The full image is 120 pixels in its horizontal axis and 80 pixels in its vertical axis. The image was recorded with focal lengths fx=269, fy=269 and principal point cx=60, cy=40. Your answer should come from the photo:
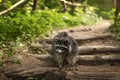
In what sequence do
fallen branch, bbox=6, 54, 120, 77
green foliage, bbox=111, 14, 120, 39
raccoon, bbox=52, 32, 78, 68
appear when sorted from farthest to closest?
green foliage, bbox=111, 14, 120, 39, fallen branch, bbox=6, 54, 120, 77, raccoon, bbox=52, 32, 78, 68

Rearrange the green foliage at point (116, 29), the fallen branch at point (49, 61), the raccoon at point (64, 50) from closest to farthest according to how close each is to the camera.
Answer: the raccoon at point (64, 50) < the fallen branch at point (49, 61) < the green foliage at point (116, 29)

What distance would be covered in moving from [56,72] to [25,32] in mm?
2723

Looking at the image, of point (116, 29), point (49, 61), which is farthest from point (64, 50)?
point (116, 29)

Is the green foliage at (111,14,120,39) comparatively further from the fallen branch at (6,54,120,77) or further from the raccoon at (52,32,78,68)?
the raccoon at (52,32,78,68)

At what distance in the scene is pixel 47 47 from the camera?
8.47 m

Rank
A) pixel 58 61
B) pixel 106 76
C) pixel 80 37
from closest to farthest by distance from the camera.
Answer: pixel 106 76 < pixel 58 61 < pixel 80 37

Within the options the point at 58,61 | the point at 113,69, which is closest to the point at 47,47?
the point at 58,61

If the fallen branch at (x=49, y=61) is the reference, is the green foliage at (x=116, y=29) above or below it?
above

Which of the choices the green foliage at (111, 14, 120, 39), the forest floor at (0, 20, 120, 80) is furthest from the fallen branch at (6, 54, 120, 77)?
the green foliage at (111, 14, 120, 39)

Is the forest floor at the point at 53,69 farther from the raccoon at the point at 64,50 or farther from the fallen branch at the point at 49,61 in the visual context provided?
the raccoon at the point at 64,50

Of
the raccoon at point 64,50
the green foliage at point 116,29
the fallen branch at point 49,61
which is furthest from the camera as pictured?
the green foliage at point 116,29

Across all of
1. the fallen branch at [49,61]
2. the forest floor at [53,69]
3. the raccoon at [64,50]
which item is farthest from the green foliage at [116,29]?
the raccoon at [64,50]

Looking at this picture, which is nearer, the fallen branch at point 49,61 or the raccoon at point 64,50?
the raccoon at point 64,50

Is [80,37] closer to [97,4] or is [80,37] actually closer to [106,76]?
[106,76]
